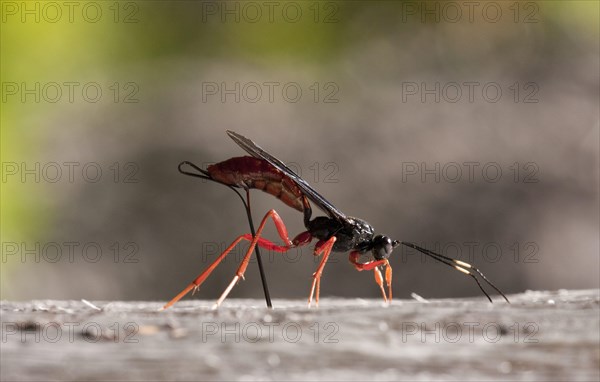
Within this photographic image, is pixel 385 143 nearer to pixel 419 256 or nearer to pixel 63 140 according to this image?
pixel 419 256

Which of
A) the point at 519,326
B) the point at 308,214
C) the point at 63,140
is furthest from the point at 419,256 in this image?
the point at 519,326

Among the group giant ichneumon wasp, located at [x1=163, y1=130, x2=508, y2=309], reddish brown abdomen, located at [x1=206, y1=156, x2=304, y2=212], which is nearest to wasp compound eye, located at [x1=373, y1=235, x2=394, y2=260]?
giant ichneumon wasp, located at [x1=163, y1=130, x2=508, y2=309]

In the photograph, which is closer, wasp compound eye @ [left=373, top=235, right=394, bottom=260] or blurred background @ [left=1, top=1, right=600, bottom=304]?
wasp compound eye @ [left=373, top=235, right=394, bottom=260]

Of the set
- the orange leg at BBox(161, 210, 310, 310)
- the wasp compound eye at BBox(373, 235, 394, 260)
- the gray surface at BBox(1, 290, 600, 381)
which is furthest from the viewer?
the wasp compound eye at BBox(373, 235, 394, 260)

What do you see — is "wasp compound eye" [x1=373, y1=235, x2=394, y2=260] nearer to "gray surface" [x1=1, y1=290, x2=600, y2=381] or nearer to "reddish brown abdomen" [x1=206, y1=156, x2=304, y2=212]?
"reddish brown abdomen" [x1=206, y1=156, x2=304, y2=212]

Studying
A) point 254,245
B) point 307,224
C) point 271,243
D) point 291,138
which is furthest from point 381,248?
point 291,138

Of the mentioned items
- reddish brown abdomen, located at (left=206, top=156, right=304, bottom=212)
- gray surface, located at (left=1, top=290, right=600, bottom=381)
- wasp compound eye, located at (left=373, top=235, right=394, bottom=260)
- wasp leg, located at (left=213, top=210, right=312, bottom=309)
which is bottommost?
wasp compound eye, located at (left=373, top=235, right=394, bottom=260)

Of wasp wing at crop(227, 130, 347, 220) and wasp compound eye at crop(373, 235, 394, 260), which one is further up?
wasp wing at crop(227, 130, 347, 220)
